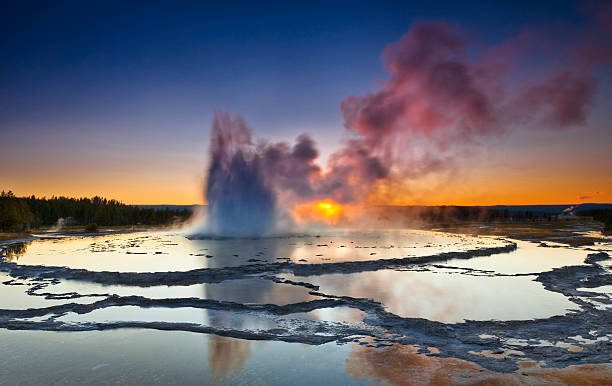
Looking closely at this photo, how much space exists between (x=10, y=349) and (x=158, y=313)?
4339 millimetres

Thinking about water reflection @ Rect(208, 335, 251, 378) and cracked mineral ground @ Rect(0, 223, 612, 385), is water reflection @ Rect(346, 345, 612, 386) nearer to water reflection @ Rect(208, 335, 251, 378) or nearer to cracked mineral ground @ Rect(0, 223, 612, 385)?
cracked mineral ground @ Rect(0, 223, 612, 385)

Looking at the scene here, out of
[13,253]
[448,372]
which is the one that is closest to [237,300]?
[448,372]

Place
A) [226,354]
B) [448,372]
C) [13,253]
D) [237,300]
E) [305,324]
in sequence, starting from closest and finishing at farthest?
1. [448,372]
2. [226,354]
3. [305,324]
4. [237,300]
5. [13,253]

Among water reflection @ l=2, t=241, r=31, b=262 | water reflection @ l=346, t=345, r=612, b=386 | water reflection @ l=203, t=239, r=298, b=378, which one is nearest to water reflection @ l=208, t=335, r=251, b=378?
water reflection @ l=203, t=239, r=298, b=378

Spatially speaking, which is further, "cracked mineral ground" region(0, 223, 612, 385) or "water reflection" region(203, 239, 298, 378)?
"water reflection" region(203, 239, 298, 378)

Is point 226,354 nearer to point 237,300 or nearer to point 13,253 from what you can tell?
point 237,300

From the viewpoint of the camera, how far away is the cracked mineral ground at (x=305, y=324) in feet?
28.3

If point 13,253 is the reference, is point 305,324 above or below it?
below

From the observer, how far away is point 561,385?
7.74 meters

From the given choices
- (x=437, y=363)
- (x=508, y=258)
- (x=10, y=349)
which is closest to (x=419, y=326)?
(x=437, y=363)

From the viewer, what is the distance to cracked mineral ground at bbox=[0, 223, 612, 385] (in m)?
8.64

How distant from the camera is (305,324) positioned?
12070 mm

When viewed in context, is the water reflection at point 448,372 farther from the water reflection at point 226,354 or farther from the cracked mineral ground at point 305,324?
the water reflection at point 226,354

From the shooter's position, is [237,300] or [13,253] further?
[13,253]
